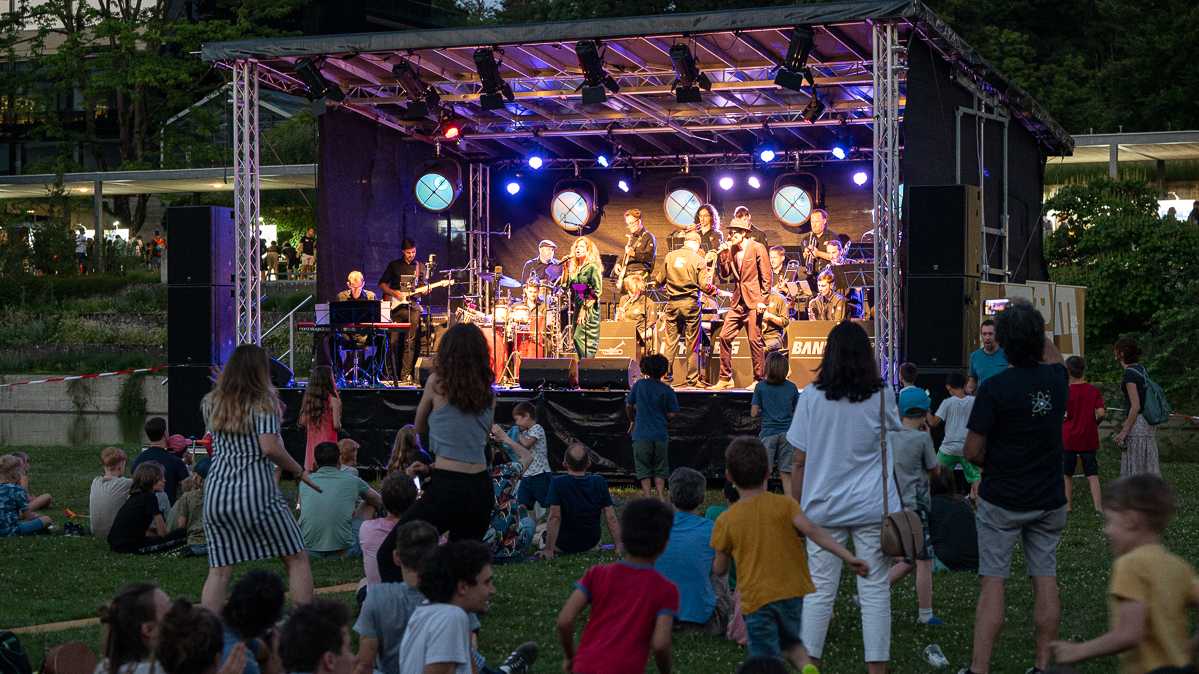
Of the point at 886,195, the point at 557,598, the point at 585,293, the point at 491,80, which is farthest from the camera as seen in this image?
the point at 585,293

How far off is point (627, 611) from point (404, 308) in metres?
13.2

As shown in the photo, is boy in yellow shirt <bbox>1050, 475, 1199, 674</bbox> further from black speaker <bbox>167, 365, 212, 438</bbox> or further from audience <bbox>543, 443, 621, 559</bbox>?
black speaker <bbox>167, 365, 212, 438</bbox>

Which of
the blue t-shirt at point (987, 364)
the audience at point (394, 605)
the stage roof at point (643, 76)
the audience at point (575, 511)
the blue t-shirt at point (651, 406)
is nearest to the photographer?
the audience at point (394, 605)

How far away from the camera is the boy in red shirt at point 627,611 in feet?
14.5

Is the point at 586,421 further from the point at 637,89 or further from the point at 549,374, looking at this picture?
the point at 637,89

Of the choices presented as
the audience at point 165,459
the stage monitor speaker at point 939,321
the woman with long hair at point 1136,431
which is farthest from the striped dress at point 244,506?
the stage monitor speaker at point 939,321

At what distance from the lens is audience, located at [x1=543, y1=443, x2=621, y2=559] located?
32.1 feet

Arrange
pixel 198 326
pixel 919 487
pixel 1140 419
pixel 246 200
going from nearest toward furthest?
pixel 919 487 < pixel 1140 419 < pixel 198 326 < pixel 246 200

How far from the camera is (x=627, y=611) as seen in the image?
4.46 m

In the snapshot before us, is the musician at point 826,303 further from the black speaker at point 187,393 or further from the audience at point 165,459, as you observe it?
the audience at point 165,459

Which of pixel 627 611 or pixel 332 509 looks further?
pixel 332 509

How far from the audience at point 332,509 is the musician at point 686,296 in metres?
6.84

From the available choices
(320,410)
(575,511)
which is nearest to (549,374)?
Answer: (320,410)

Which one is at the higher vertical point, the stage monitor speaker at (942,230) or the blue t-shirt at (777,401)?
the stage monitor speaker at (942,230)
